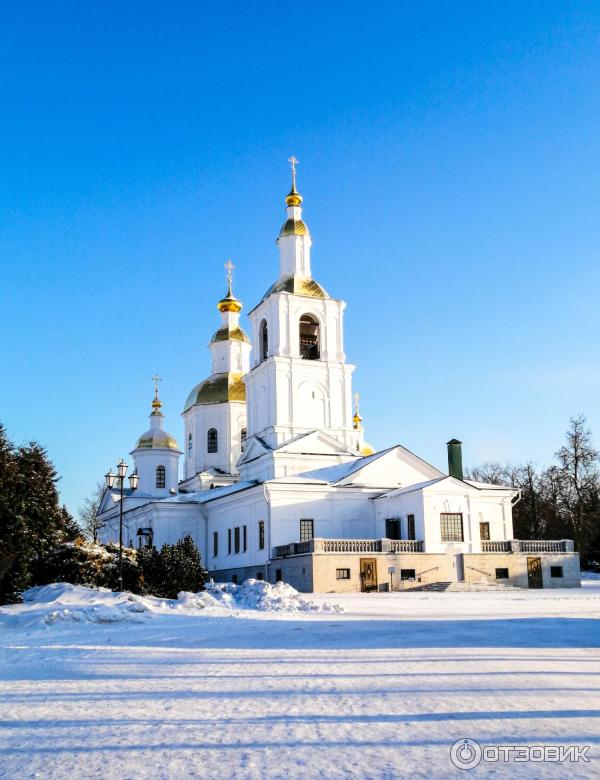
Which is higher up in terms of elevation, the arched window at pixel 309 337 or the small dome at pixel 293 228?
the small dome at pixel 293 228

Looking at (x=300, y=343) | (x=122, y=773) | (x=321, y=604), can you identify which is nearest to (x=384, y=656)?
(x=122, y=773)

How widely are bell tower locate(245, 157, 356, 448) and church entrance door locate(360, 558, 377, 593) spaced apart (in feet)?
40.7

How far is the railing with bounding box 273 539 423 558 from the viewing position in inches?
1307

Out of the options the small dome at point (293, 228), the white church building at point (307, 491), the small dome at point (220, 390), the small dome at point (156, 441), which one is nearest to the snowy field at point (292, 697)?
the white church building at point (307, 491)

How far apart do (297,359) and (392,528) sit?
12.0m

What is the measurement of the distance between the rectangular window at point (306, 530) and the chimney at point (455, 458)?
8845 mm

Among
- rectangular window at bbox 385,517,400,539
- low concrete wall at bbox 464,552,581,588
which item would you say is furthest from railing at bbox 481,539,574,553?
rectangular window at bbox 385,517,400,539

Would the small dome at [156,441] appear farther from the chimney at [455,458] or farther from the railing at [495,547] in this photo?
the railing at [495,547]

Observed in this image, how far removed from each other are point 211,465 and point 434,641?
4357cm

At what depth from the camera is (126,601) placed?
19750 millimetres

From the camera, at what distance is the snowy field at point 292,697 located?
603 cm

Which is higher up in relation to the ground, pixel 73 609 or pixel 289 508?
pixel 289 508

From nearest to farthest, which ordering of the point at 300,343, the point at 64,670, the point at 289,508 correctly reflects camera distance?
the point at 64,670, the point at 289,508, the point at 300,343

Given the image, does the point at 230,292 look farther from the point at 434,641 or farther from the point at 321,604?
the point at 434,641
